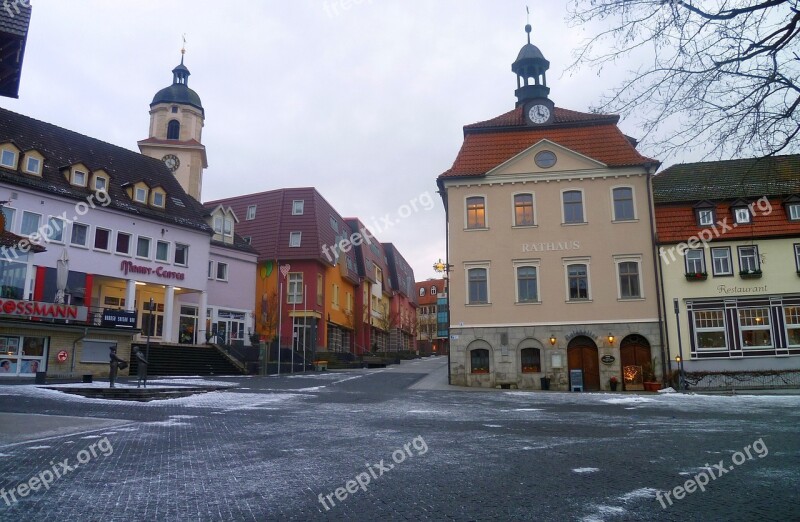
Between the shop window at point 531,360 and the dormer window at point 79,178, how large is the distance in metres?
25.8

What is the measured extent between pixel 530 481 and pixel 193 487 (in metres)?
3.89

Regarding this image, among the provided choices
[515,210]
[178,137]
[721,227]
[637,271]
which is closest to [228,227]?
[178,137]

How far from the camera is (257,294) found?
50219 millimetres

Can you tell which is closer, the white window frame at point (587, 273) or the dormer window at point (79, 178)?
the white window frame at point (587, 273)

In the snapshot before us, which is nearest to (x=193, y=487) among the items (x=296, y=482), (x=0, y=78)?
(x=296, y=482)

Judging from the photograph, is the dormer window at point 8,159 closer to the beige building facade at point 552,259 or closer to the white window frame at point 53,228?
the white window frame at point 53,228

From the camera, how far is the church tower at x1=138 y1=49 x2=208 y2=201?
176ft

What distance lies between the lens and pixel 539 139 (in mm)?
31844

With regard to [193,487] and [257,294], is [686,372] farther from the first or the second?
[257,294]

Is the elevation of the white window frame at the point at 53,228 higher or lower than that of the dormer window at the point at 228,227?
lower

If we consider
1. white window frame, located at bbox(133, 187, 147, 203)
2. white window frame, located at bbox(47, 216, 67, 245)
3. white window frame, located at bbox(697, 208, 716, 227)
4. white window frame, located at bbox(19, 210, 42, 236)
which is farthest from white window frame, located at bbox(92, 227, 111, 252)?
white window frame, located at bbox(697, 208, 716, 227)

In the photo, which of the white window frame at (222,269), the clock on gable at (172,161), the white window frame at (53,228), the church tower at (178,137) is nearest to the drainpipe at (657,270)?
the white window frame at (222,269)

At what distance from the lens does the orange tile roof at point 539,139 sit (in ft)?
103

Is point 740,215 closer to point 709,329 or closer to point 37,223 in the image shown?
point 709,329
